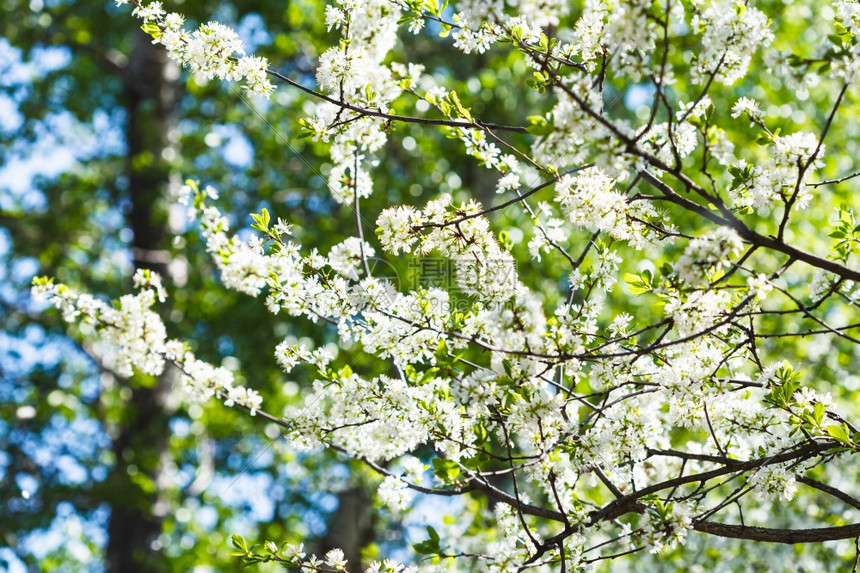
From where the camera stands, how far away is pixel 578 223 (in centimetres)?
237

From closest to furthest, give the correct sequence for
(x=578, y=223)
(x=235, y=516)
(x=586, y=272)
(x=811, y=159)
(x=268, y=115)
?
(x=811, y=159)
(x=578, y=223)
(x=586, y=272)
(x=268, y=115)
(x=235, y=516)

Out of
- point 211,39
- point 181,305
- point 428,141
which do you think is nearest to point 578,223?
point 211,39

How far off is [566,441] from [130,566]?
6583 millimetres

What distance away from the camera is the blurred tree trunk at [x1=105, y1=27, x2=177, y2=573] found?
7.10 metres

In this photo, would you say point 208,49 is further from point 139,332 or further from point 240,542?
point 240,542

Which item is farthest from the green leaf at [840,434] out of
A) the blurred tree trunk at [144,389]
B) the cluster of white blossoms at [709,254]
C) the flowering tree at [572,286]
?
the blurred tree trunk at [144,389]

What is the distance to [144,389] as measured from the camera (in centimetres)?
800

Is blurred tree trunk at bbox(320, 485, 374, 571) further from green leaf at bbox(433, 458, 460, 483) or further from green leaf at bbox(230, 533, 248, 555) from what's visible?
green leaf at bbox(433, 458, 460, 483)

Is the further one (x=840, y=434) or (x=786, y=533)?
(x=786, y=533)

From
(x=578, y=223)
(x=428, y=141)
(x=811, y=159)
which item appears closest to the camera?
(x=811, y=159)

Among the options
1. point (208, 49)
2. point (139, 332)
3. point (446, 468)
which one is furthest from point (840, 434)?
point (139, 332)

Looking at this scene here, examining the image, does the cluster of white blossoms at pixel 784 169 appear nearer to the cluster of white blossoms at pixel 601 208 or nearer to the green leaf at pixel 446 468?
the cluster of white blossoms at pixel 601 208

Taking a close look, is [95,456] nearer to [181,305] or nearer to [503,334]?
[181,305]

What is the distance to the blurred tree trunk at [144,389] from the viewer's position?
7102mm
